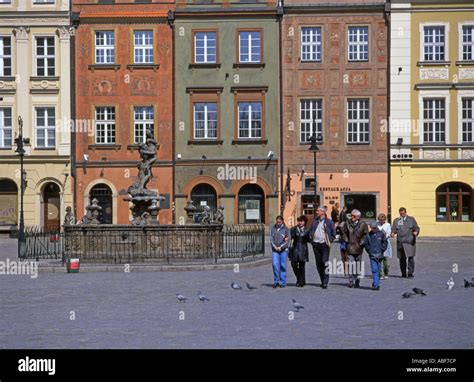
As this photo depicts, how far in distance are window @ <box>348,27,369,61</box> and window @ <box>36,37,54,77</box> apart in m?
15.5

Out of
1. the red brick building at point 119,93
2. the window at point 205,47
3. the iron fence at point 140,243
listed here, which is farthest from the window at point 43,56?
the iron fence at point 140,243

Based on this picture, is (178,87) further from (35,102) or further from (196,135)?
(35,102)

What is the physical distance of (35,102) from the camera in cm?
4400

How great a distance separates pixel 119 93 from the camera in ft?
146

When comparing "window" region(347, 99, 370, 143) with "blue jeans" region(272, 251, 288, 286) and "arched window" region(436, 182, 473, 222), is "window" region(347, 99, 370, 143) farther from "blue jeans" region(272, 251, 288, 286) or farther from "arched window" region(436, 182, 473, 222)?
"blue jeans" region(272, 251, 288, 286)

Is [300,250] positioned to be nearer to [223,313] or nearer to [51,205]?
[223,313]

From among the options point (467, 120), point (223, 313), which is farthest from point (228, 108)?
point (223, 313)

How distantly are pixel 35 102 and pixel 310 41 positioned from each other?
14619 mm

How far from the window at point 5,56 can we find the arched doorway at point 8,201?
5.70 m

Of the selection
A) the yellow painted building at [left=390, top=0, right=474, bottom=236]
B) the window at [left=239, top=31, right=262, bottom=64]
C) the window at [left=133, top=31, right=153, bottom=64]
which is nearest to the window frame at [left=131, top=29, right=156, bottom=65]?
the window at [left=133, top=31, right=153, bottom=64]

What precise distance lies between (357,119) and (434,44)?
5365 millimetres

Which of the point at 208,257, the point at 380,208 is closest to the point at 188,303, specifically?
the point at 208,257

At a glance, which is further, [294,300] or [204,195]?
[204,195]

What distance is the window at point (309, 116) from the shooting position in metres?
43.5
